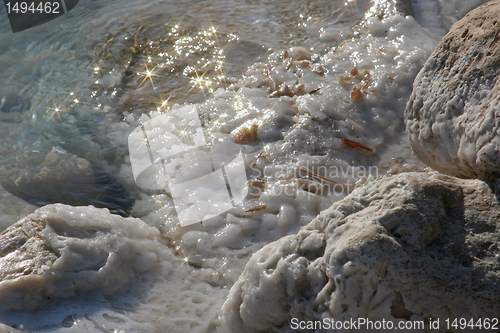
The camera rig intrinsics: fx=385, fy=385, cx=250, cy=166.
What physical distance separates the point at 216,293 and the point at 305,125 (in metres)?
1.55

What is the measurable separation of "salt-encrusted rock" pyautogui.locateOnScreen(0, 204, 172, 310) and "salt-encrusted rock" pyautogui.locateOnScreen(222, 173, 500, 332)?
2.43 feet

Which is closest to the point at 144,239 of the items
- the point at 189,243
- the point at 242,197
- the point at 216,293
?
the point at 189,243

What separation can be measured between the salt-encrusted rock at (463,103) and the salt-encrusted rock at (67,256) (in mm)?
1644

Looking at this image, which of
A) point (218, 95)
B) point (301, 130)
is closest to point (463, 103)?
point (301, 130)

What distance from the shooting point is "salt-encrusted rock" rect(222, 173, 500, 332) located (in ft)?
4.36

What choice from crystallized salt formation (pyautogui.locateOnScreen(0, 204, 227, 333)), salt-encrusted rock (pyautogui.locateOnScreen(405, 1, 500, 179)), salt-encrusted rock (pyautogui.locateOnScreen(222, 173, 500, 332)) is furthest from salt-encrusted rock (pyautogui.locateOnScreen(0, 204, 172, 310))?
salt-encrusted rock (pyautogui.locateOnScreen(405, 1, 500, 179))

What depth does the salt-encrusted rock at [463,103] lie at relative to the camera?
5.20ft

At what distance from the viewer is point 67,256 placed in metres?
1.90

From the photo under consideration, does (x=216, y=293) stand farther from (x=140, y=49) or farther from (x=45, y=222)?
(x=140, y=49)

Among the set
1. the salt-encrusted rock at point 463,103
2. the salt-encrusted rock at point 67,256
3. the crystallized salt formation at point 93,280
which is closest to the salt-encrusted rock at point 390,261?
the salt-encrusted rock at point 463,103

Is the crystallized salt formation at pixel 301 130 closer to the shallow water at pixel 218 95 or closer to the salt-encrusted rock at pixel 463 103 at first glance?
the shallow water at pixel 218 95

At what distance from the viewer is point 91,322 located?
1.73 m

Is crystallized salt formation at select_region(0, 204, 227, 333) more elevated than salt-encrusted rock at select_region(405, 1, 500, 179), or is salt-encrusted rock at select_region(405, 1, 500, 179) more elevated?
salt-encrusted rock at select_region(405, 1, 500, 179)

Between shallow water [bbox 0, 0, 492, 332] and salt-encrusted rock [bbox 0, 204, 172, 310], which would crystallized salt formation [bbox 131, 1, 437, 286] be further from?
salt-encrusted rock [bbox 0, 204, 172, 310]
